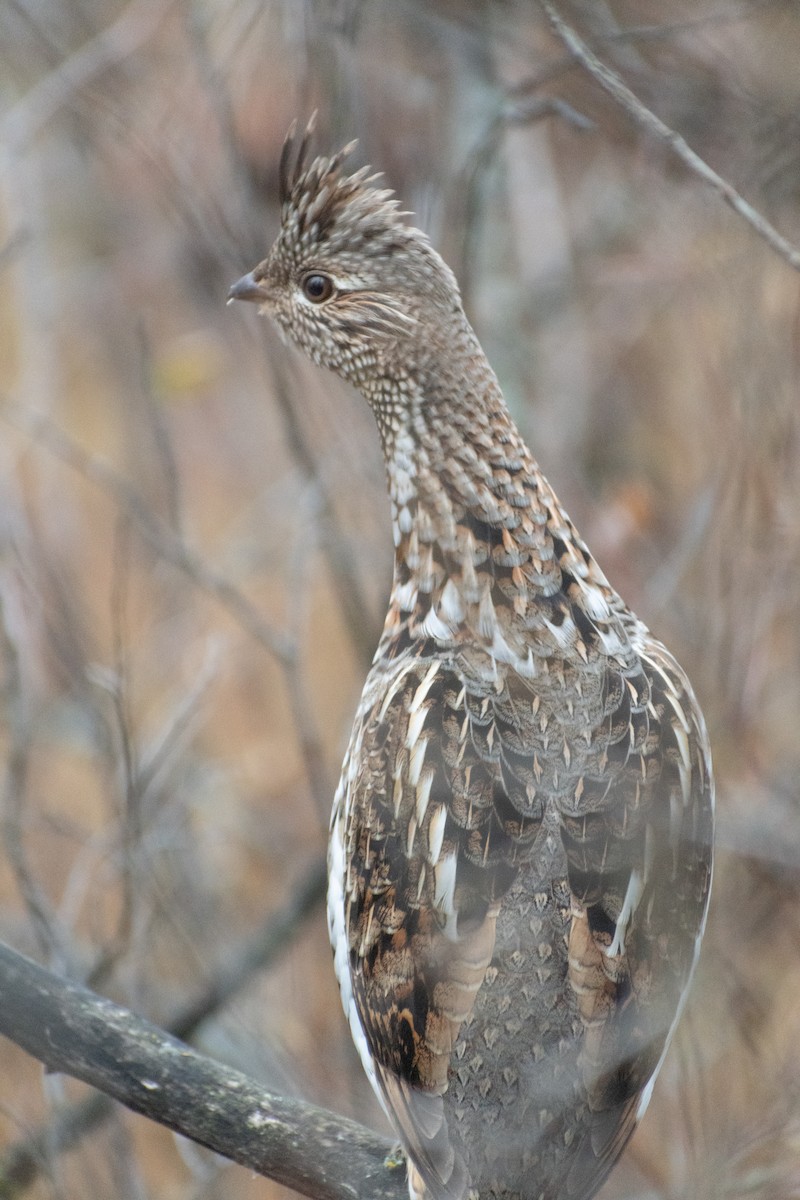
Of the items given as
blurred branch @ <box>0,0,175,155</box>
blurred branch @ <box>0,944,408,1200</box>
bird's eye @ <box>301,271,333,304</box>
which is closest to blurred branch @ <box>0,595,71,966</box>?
blurred branch @ <box>0,944,408,1200</box>

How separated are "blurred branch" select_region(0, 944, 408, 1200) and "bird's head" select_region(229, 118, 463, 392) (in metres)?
1.85

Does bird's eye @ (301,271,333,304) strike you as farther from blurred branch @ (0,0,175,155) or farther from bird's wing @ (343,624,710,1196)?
blurred branch @ (0,0,175,155)

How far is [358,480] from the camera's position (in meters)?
5.66

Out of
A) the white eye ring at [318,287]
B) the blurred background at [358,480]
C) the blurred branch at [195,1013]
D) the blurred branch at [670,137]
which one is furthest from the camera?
the blurred background at [358,480]

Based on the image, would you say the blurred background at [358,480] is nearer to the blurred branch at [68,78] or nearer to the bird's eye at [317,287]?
the blurred branch at [68,78]

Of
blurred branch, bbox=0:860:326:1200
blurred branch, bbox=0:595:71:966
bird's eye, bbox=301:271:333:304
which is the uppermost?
bird's eye, bbox=301:271:333:304

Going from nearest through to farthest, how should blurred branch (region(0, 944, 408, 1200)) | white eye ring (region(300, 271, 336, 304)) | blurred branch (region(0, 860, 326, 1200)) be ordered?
blurred branch (region(0, 944, 408, 1200))
white eye ring (region(300, 271, 336, 304))
blurred branch (region(0, 860, 326, 1200))

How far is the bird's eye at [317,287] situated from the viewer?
12.9ft

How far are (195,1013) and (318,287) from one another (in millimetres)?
2912

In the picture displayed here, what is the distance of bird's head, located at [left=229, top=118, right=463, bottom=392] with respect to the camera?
376cm

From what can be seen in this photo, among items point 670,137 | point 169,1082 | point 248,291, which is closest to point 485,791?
point 169,1082

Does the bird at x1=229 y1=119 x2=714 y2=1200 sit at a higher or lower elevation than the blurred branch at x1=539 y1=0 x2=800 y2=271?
lower

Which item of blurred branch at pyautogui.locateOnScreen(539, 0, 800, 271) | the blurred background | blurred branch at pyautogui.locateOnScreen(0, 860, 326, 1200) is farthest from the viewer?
the blurred background

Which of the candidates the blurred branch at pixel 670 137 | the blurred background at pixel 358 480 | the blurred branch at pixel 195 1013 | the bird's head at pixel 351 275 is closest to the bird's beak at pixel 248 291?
the bird's head at pixel 351 275
